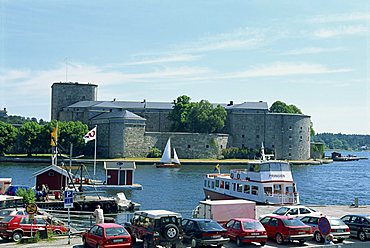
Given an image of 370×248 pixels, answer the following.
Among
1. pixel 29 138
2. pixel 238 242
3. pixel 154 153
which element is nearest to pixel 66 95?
pixel 29 138

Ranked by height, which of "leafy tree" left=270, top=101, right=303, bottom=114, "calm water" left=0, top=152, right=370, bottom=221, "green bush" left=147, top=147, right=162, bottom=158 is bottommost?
"calm water" left=0, top=152, right=370, bottom=221

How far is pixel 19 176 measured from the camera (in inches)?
2665

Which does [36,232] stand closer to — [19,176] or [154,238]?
[154,238]

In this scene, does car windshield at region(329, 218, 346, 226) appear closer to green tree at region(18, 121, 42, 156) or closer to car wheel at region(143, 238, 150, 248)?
car wheel at region(143, 238, 150, 248)

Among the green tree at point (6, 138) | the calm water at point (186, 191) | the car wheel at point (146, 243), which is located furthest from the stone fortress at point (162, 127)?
the car wheel at point (146, 243)

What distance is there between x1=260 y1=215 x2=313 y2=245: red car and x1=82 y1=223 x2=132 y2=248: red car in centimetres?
602

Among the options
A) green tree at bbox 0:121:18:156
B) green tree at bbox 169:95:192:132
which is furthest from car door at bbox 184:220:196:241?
green tree at bbox 169:95:192:132

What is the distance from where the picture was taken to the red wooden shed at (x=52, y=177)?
40.0 m

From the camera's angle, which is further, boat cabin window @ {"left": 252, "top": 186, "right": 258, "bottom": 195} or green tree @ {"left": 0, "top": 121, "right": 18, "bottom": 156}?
green tree @ {"left": 0, "top": 121, "right": 18, "bottom": 156}

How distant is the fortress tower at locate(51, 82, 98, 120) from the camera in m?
137

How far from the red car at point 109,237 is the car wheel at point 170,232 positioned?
4.16ft

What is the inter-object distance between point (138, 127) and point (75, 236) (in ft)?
308

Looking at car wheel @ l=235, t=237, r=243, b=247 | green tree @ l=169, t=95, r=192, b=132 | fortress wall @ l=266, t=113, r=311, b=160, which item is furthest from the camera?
green tree @ l=169, t=95, r=192, b=132

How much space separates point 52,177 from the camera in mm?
40375
